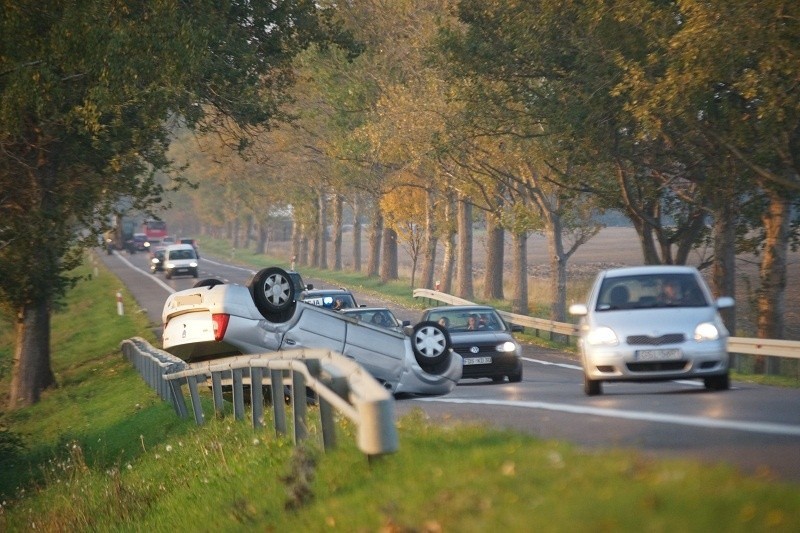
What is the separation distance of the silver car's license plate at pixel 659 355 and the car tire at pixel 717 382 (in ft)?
3.27

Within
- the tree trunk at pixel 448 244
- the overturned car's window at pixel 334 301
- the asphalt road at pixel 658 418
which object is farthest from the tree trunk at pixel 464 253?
the asphalt road at pixel 658 418

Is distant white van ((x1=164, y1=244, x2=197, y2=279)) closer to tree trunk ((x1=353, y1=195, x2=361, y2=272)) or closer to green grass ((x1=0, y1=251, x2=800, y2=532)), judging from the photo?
tree trunk ((x1=353, y1=195, x2=361, y2=272))

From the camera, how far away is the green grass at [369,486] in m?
5.75

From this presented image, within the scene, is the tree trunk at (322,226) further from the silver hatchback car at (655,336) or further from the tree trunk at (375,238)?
the silver hatchback car at (655,336)

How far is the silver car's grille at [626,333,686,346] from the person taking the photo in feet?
48.4

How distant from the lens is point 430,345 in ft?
56.9

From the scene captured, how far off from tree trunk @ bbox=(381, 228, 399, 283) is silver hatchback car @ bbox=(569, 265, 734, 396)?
48.8 m

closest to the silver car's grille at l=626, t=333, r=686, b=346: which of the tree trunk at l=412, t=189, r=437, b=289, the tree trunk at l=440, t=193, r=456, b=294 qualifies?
the tree trunk at l=440, t=193, r=456, b=294

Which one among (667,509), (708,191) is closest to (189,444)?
(667,509)

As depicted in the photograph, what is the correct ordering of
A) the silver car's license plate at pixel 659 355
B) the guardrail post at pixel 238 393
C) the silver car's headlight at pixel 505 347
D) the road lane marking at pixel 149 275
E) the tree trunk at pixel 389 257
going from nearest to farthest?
1. the guardrail post at pixel 238 393
2. the silver car's license plate at pixel 659 355
3. the silver car's headlight at pixel 505 347
4. the road lane marking at pixel 149 275
5. the tree trunk at pixel 389 257

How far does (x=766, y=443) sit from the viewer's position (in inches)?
371

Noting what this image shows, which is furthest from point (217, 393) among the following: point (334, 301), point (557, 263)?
point (557, 263)

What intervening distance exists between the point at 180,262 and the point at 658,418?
62.1 metres

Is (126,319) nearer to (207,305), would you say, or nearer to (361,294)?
(361,294)
